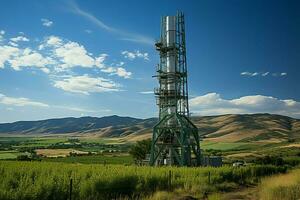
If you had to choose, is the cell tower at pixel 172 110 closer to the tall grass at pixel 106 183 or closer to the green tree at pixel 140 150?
the tall grass at pixel 106 183

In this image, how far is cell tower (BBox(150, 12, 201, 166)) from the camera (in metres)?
44.8

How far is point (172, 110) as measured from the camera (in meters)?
46.2

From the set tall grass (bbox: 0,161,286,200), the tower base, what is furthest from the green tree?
tall grass (bbox: 0,161,286,200)

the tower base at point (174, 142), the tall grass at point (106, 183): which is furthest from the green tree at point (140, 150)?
the tall grass at point (106, 183)

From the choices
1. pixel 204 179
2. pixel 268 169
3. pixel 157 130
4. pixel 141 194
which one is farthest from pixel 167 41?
pixel 141 194

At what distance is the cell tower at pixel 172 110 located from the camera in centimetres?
4478

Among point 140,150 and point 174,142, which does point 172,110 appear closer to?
point 174,142

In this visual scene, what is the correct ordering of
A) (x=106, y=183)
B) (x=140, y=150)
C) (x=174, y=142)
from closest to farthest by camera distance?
1. (x=106, y=183)
2. (x=174, y=142)
3. (x=140, y=150)

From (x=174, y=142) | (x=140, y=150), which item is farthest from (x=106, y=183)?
(x=140, y=150)

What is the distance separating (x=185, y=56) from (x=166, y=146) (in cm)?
1096

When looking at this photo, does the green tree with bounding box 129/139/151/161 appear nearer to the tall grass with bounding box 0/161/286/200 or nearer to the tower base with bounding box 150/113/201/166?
the tower base with bounding box 150/113/201/166

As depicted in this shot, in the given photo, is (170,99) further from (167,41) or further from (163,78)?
(167,41)

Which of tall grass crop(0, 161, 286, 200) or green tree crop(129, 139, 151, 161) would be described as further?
green tree crop(129, 139, 151, 161)

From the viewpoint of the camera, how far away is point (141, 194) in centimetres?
2198
